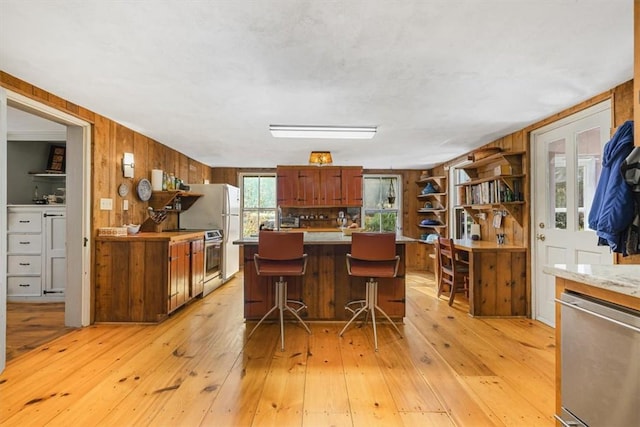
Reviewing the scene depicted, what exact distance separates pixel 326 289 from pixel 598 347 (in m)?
2.48

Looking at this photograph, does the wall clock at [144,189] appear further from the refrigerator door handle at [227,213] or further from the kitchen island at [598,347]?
the kitchen island at [598,347]

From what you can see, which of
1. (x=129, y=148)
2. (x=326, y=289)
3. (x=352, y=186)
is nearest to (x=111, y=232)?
(x=129, y=148)

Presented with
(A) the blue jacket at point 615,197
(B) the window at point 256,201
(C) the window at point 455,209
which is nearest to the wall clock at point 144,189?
(B) the window at point 256,201

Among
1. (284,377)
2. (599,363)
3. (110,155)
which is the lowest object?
(284,377)

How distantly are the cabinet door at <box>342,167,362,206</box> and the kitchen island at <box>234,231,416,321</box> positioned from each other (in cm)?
261

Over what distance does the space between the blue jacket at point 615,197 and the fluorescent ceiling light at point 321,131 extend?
2.20 metres

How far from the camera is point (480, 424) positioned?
5.74 feet

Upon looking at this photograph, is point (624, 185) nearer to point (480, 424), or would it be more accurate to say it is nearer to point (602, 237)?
point (602, 237)

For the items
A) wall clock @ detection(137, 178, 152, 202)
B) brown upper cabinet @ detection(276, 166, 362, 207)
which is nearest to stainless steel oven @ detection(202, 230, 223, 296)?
wall clock @ detection(137, 178, 152, 202)

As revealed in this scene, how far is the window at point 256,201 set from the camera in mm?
6945

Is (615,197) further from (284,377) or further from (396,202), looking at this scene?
(396,202)

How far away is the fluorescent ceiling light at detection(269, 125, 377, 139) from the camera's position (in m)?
3.66

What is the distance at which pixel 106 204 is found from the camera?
3.47 m

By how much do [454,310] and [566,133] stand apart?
2.34m
